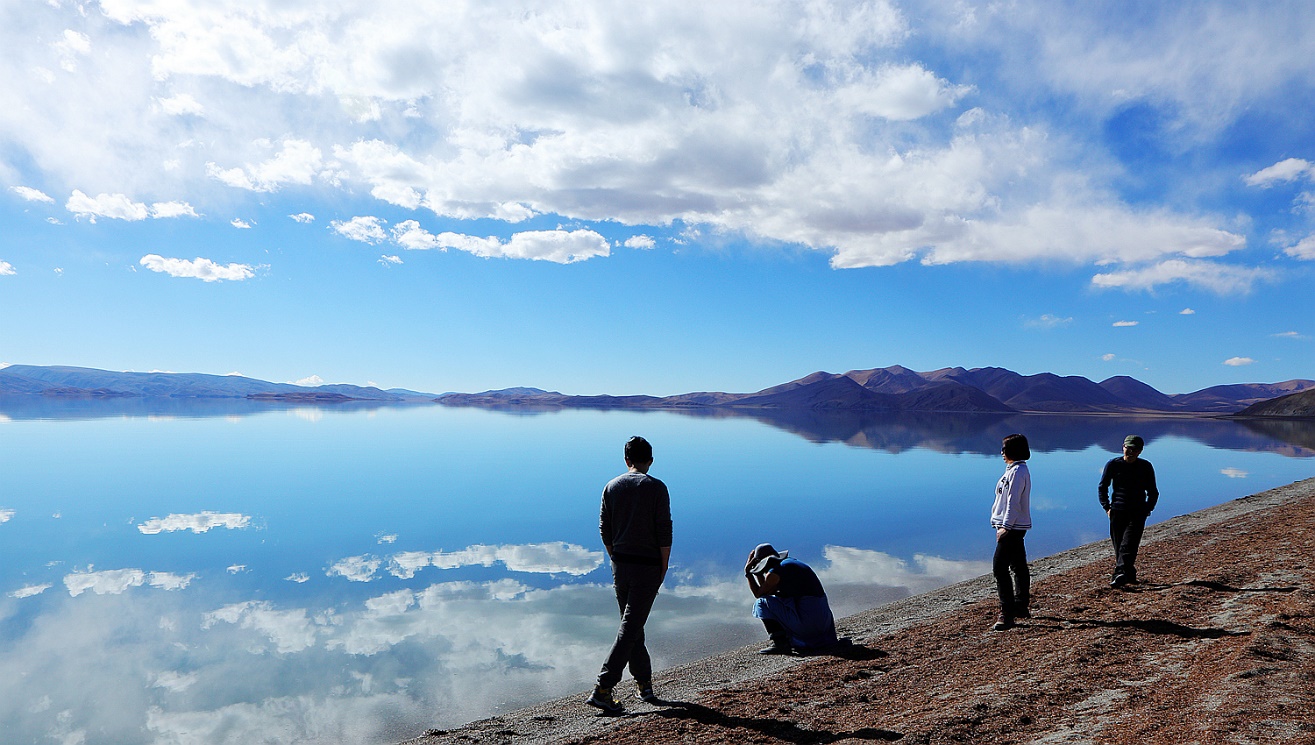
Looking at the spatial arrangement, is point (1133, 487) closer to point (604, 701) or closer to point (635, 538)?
point (635, 538)

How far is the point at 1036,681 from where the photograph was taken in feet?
19.0

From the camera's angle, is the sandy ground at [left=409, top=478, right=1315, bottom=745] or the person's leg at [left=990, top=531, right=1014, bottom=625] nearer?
the sandy ground at [left=409, top=478, right=1315, bottom=745]

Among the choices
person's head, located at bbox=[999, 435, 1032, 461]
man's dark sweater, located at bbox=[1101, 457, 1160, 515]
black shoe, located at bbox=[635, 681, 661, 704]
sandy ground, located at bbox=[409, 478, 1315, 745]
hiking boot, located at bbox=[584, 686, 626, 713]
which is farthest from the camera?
man's dark sweater, located at bbox=[1101, 457, 1160, 515]

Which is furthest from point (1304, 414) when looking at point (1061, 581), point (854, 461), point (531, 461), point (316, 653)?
point (316, 653)

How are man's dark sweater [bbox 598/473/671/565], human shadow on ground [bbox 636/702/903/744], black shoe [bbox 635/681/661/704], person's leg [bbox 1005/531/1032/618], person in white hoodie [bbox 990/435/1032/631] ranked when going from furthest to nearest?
1. person's leg [bbox 1005/531/1032/618]
2. person in white hoodie [bbox 990/435/1032/631]
3. black shoe [bbox 635/681/661/704]
4. man's dark sweater [bbox 598/473/671/565]
5. human shadow on ground [bbox 636/702/903/744]

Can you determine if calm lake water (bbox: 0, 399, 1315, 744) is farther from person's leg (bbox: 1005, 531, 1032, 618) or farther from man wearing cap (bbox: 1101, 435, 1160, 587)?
man wearing cap (bbox: 1101, 435, 1160, 587)

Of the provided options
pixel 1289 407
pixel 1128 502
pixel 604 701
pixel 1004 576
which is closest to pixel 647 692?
pixel 604 701

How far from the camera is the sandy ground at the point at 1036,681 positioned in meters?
4.74

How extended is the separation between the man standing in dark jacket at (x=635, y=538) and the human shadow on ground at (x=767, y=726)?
2.26 feet

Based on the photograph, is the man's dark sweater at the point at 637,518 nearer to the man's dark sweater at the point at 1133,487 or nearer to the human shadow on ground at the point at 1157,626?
the human shadow on ground at the point at 1157,626

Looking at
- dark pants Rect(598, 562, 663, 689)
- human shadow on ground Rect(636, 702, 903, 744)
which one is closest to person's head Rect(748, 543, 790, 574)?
human shadow on ground Rect(636, 702, 903, 744)

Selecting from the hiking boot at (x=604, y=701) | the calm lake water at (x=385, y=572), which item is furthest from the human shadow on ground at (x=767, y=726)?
the calm lake water at (x=385, y=572)

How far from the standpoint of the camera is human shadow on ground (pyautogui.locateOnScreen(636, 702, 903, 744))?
200 inches

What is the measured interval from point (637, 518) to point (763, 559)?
104 inches
